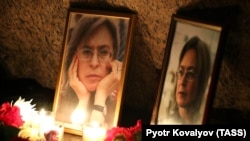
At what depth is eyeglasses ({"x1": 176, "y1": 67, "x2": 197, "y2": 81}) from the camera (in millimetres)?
1256

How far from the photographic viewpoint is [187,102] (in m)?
1.26

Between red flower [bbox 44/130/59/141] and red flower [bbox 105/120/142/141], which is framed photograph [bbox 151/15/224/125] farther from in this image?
red flower [bbox 44/130/59/141]

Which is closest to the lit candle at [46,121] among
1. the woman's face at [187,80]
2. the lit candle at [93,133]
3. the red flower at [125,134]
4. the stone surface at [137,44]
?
the lit candle at [93,133]

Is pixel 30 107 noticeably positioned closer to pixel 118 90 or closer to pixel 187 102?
pixel 118 90

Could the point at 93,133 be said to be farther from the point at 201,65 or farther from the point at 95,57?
the point at 201,65

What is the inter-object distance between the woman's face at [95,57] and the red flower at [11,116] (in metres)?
0.32

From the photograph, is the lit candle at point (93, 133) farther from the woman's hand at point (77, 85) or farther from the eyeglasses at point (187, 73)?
the eyeglasses at point (187, 73)

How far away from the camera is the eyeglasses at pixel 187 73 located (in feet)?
4.12

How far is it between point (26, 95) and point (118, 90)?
0.55 m

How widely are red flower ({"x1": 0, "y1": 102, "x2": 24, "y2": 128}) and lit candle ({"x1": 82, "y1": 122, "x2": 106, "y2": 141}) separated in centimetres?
27

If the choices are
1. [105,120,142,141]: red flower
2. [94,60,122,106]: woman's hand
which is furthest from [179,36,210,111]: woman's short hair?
[94,60,122,106]: woman's hand

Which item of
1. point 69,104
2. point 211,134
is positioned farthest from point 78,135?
point 211,134

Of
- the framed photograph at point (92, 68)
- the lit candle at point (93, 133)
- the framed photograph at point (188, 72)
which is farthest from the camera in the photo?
the framed photograph at point (92, 68)

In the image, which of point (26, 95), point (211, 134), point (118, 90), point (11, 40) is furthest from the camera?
point (11, 40)
